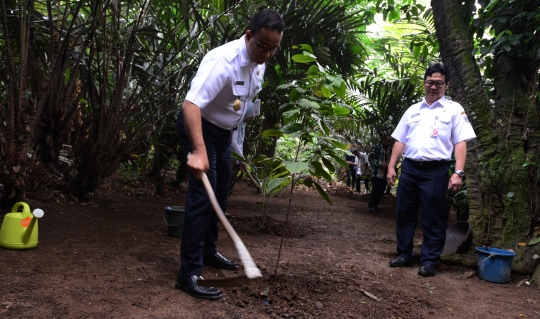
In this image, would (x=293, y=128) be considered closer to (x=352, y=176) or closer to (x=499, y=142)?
(x=499, y=142)

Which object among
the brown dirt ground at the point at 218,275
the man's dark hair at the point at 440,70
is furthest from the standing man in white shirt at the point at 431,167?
the brown dirt ground at the point at 218,275

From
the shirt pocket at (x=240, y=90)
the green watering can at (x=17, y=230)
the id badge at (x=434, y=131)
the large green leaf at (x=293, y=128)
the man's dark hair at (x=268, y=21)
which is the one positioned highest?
the man's dark hair at (x=268, y=21)

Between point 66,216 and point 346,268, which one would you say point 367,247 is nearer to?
point 346,268

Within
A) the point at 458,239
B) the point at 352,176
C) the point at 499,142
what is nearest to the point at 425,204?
the point at 458,239

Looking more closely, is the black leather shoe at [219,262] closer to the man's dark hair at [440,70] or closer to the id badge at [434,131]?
the id badge at [434,131]

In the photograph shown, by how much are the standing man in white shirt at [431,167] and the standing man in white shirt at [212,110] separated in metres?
1.53

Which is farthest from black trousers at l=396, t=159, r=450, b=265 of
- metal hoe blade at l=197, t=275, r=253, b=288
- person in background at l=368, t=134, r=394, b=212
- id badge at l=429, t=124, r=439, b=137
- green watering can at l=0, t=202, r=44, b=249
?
person in background at l=368, t=134, r=394, b=212

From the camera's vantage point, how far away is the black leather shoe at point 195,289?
7.75 feet

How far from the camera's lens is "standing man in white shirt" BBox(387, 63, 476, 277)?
11.4ft

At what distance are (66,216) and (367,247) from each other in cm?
259

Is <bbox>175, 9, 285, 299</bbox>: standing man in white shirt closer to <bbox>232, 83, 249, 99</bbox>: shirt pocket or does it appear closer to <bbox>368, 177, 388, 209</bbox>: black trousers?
<bbox>232, 83, 249, 99</bbox>: shirt pocket

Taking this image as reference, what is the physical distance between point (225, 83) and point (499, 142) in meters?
2.55

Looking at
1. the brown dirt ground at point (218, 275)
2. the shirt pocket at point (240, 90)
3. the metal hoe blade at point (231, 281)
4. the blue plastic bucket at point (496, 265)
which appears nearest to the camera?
the metal hoe blade at point (231, 281)

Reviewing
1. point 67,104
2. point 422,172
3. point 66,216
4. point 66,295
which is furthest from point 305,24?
point 66,295
